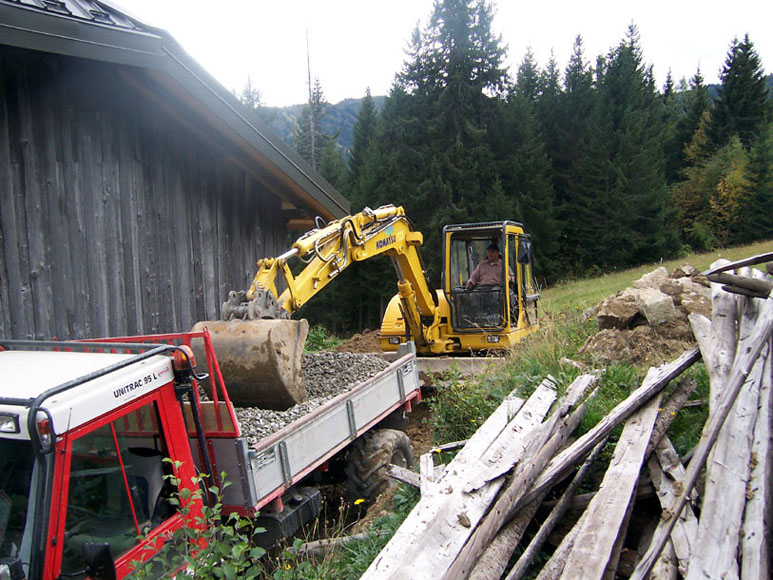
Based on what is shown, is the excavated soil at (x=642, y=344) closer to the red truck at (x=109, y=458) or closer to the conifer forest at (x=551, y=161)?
the red truck at (x=109, y=458)

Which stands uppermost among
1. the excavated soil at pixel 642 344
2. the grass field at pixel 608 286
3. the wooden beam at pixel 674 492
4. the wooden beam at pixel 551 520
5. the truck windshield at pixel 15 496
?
the truck windshield at pixel 15 496

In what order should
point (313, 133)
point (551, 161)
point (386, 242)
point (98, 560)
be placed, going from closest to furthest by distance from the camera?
1. point (98, 560)
2. point (386, 242)
3. point (551, 161)
4. point (313, 133)

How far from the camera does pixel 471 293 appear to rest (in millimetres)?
10453

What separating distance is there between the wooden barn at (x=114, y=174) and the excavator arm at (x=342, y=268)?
88cm

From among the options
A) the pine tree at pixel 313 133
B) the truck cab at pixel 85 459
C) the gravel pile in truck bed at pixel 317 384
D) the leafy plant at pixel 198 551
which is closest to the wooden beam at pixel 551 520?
the leafy plant at pixel 198 551

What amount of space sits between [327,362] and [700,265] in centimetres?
1960

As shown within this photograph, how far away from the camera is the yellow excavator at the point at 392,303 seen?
541 centimetres

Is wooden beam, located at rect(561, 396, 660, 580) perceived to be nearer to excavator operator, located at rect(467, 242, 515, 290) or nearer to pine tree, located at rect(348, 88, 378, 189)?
excavator operator, located at rect(467, 242, 515, 290)

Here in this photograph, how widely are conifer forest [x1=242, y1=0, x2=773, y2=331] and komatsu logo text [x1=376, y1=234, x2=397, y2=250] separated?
68.0 ft

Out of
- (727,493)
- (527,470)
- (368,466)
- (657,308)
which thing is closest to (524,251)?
(657,308)

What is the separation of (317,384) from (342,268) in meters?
1.66

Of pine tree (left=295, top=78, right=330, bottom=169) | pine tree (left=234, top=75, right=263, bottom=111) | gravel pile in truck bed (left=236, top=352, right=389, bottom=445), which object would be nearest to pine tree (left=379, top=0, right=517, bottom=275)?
pine tree (left=295, top=78, right=330, bottom=169)

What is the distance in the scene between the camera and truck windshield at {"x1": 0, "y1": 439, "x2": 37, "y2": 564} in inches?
103

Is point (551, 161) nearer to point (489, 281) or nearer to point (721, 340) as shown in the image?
point (489, 281)
